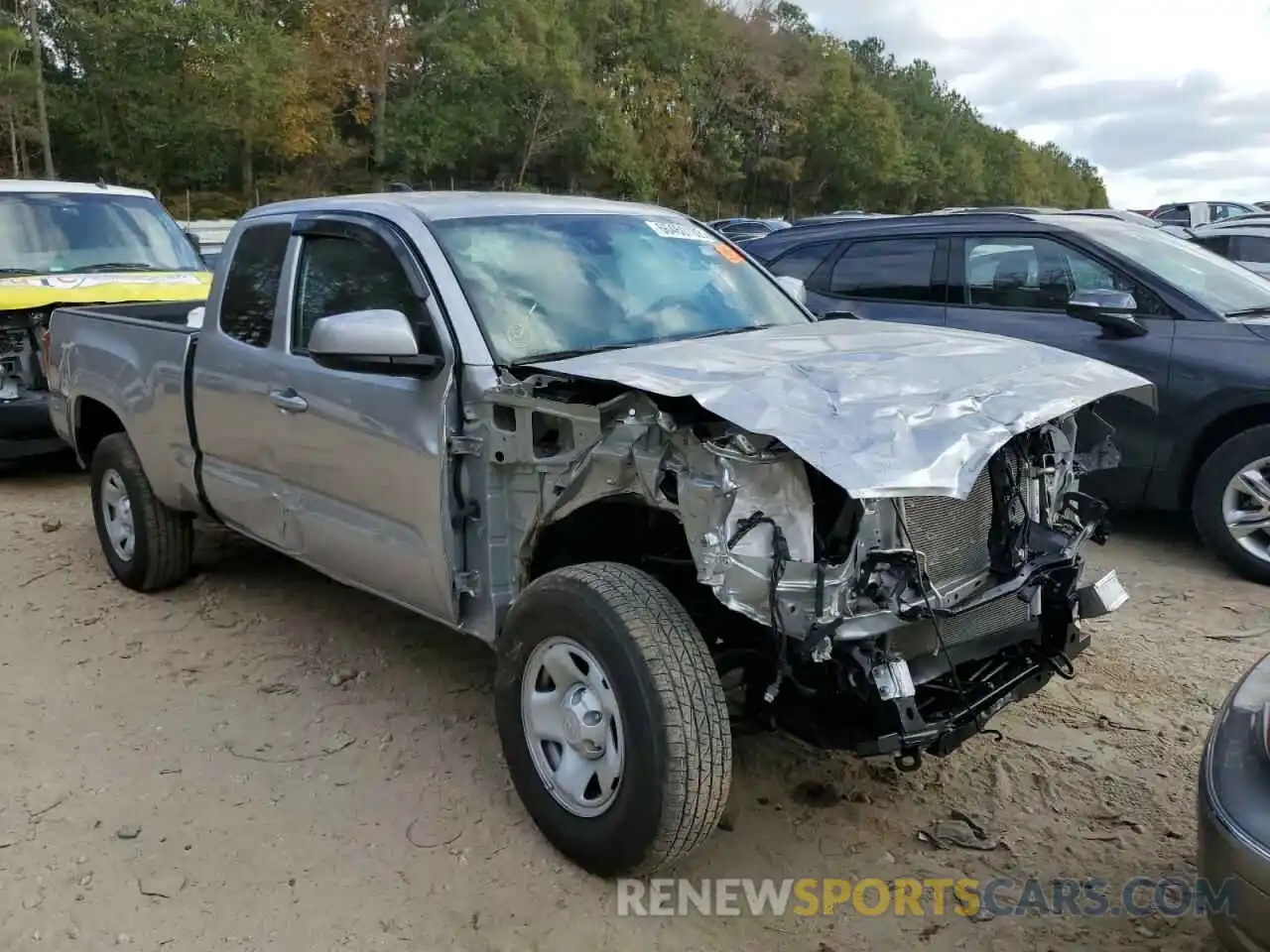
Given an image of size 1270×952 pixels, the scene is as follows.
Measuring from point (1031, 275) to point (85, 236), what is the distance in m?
6.75

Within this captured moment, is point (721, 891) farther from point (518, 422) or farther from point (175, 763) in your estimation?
point (175, 763)

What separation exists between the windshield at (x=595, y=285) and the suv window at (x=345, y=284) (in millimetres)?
222

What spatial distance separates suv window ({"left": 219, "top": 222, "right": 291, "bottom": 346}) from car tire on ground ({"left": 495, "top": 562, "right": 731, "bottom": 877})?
1.90 m

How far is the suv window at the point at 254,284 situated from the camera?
14.2 feet

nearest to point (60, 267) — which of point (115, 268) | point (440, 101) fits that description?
point (115, 268)

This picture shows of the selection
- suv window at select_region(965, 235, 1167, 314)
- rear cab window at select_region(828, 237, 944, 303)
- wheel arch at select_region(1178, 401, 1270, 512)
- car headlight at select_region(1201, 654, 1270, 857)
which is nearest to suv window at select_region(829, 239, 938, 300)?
rear cab window at select_region(828, 237, 944, 303)

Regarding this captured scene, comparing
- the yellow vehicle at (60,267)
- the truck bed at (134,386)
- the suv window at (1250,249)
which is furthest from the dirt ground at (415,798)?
the suv window at (1250,249)

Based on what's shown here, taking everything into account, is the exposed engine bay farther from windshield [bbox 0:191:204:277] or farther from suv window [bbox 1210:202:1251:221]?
suv window [bbox 1210:202:1251:221]

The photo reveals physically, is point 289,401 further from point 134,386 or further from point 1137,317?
point 1137,317

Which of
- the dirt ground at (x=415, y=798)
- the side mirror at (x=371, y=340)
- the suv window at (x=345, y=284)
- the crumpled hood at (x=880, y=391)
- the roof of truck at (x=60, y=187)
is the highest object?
the roof of truck at (x=60, y=187)

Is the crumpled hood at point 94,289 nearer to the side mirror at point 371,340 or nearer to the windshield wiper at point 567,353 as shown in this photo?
the side mirror at point 371,340

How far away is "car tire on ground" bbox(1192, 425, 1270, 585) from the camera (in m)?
5.23

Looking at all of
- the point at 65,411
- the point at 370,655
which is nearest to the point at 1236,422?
the point at 370,655

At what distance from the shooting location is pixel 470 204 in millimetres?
4062
